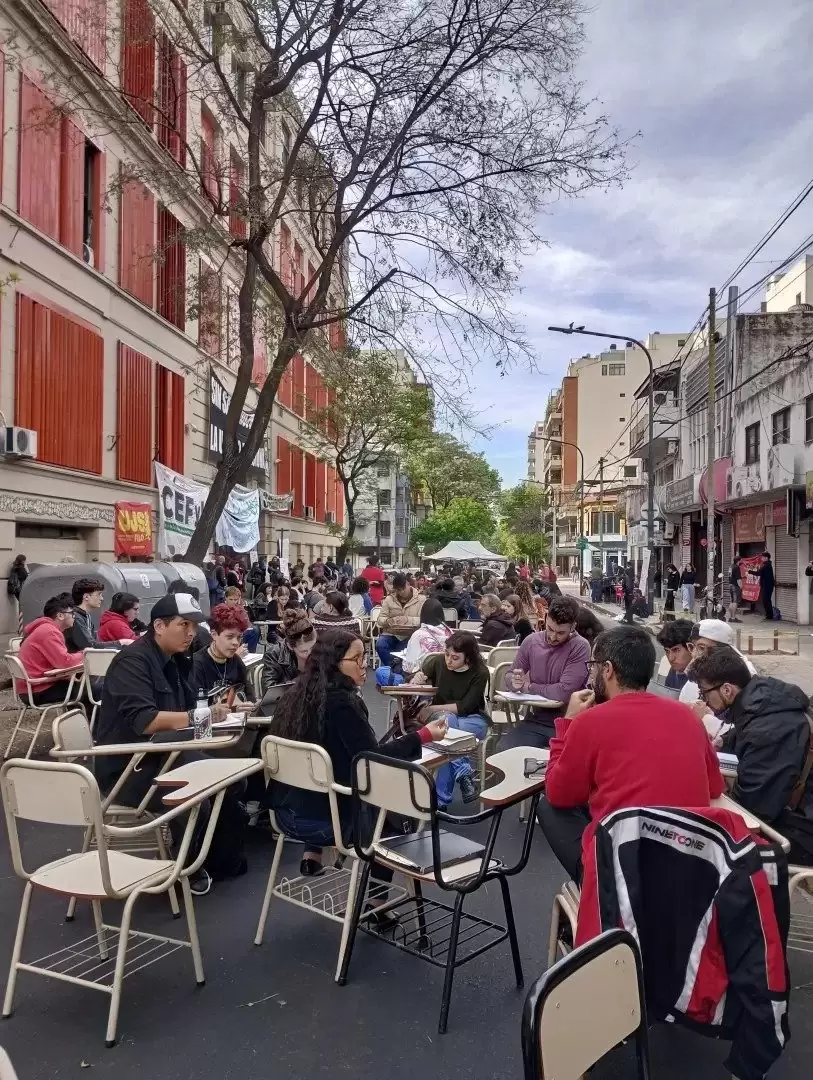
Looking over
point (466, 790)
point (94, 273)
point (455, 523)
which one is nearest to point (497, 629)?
point (466, 790)

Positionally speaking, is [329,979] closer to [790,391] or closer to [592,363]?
[790,391]

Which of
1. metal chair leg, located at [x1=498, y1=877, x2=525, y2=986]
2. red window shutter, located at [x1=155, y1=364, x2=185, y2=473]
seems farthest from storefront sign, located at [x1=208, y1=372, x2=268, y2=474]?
metal chair leg, located at [x1=498, y1=877, x2=525, y2=986]

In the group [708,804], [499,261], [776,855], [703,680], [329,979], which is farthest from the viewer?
[499,261]

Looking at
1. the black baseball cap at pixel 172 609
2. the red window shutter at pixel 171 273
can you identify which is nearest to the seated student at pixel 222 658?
the black baseball cap at pixel 172 609

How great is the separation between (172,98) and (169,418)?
7180 millimetres

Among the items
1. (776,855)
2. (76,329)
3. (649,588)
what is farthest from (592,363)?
(776,855)

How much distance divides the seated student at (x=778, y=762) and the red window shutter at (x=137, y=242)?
1695 centimetres

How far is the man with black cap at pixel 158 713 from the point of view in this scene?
14.8 feet

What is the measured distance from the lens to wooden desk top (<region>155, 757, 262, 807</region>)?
144 inches

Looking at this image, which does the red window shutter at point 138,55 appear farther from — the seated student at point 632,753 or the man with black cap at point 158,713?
the seated student at point 632,753

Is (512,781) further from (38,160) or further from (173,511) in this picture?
(173,511)

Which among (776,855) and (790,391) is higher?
(790,391)

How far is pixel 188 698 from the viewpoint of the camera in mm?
5035

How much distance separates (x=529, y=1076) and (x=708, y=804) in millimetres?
1688
